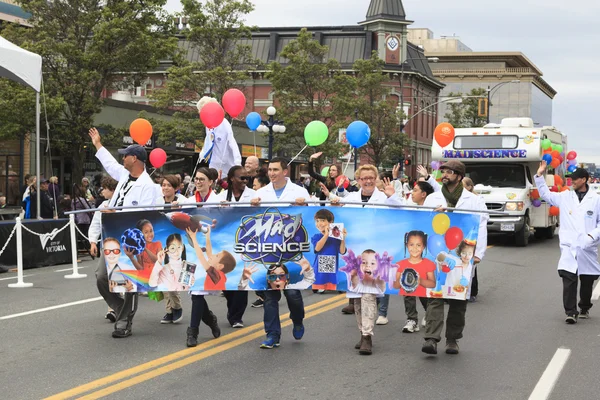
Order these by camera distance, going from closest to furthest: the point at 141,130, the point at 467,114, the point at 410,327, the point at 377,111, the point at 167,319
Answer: the point at 410,327 < the point at 167,319 < the point at 141,130 < the point at 377,111 < the point at 467,114

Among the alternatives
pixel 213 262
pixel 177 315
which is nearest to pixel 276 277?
pixel 213 262

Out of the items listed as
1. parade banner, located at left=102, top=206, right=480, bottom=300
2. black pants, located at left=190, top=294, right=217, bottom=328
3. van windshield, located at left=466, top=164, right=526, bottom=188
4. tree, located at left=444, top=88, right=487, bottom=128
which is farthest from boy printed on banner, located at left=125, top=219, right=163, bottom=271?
tree, located at left=444, top=88, right=487, bottom=128

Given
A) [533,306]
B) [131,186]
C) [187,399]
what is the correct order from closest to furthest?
[187,399] < [131,186] < [533,306]

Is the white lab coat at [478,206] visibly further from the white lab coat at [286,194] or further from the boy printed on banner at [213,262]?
the boy printed on banner at [213,262]

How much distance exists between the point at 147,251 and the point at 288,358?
1896mm

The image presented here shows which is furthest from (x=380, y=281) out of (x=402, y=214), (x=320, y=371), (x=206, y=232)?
(x=206, y=232)

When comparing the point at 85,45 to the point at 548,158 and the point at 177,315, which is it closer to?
the point at 548,158

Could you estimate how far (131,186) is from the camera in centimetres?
882

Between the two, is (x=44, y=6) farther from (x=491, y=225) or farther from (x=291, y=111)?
(x=291, y=111)

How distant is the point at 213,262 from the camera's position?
27.4 feet

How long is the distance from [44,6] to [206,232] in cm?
2240

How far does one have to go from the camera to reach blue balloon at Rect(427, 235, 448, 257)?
7.88 meters

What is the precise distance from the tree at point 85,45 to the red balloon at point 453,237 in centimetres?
2135

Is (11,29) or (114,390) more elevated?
(11,29)
